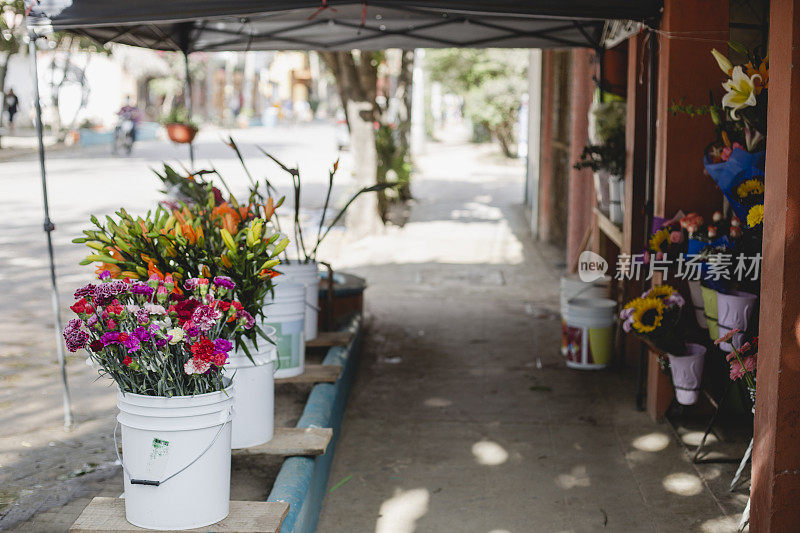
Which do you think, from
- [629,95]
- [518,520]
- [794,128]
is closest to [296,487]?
[518,520]

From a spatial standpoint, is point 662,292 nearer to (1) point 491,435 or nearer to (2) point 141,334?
(1) point 491,435

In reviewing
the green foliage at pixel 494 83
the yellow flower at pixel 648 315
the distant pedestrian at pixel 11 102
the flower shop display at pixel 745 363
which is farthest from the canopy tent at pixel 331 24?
the distant pedestrian at pixel 11 102

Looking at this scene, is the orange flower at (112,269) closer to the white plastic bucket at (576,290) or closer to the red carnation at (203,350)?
the red carnation at (203,350)

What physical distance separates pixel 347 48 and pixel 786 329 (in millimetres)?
5472

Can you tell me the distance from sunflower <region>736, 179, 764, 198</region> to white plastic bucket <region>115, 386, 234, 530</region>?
2.60m

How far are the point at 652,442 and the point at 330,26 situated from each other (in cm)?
428

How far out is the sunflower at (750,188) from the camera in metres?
4.31

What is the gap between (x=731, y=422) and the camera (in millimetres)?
5520

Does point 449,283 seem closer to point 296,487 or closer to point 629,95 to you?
point 629,95

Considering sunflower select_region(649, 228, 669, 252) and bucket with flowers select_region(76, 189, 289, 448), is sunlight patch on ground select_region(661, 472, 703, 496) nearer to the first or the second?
sunflower select_region(649, 228, 669, 252)

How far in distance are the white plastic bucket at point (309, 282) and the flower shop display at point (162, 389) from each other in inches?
90.5

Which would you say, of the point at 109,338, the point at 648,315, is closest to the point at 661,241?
the point at 648,315

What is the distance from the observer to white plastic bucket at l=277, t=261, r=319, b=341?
604 centimetres

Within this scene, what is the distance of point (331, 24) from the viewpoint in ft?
24.9
